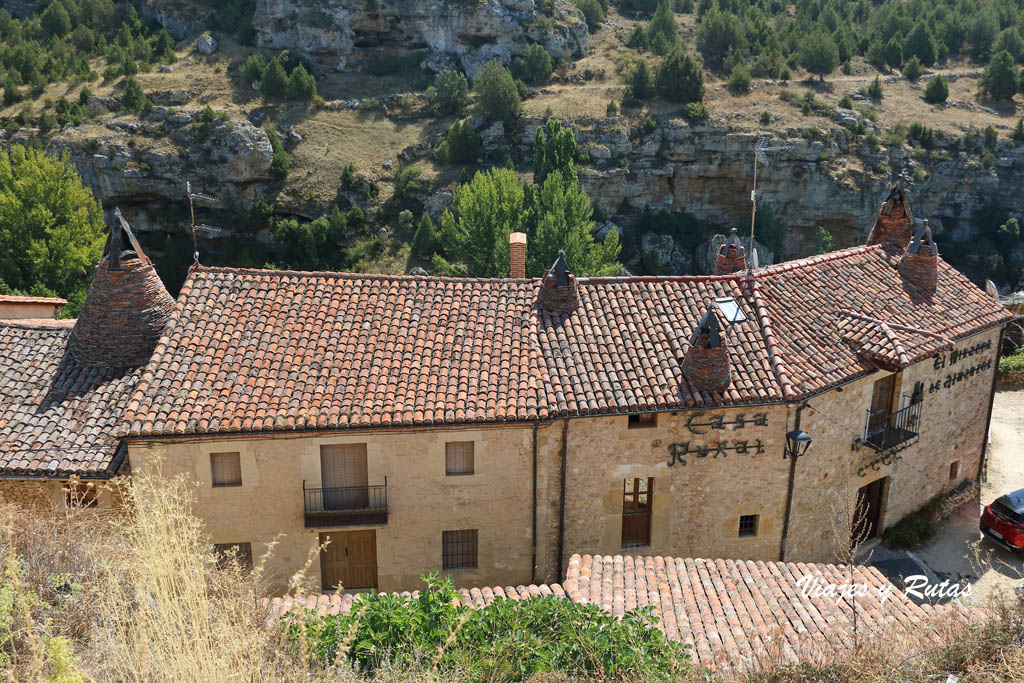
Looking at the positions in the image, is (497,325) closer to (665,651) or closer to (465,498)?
(465,498)

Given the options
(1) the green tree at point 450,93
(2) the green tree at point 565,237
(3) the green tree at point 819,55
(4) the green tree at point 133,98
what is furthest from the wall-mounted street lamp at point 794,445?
(3) the green tree at point 819,55

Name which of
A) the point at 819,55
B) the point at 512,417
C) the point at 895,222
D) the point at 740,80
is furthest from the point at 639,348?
the point at 819,55

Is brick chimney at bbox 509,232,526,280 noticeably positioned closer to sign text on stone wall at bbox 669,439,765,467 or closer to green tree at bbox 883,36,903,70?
sign text on stone wall at bbox 669,439,765,467

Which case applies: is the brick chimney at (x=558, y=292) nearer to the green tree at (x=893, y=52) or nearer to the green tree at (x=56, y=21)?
the green tree at (x=893, y=52)

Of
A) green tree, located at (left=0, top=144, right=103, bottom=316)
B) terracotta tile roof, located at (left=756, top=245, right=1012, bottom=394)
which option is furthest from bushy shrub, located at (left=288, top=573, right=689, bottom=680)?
green tree, located at (left=0, top=144, right=103, bottom=316)

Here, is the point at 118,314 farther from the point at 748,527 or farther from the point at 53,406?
the point at 748,527

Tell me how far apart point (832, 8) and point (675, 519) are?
272 ft

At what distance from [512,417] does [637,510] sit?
13.5ft

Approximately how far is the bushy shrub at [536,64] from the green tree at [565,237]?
28.4 metres

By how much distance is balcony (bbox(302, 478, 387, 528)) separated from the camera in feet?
58.7

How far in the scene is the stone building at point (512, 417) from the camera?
1753cm

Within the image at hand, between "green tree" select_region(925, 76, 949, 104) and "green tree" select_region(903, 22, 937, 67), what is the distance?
30.3 ft

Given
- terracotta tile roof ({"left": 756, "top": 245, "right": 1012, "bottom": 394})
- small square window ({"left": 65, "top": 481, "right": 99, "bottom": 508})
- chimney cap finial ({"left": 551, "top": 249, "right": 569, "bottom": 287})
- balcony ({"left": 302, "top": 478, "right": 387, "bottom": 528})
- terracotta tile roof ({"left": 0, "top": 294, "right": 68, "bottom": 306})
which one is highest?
chimney cap finial ({"left": 551, "top": 249, "right": 569, "bottom": 287})

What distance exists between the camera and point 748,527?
1962 cm
